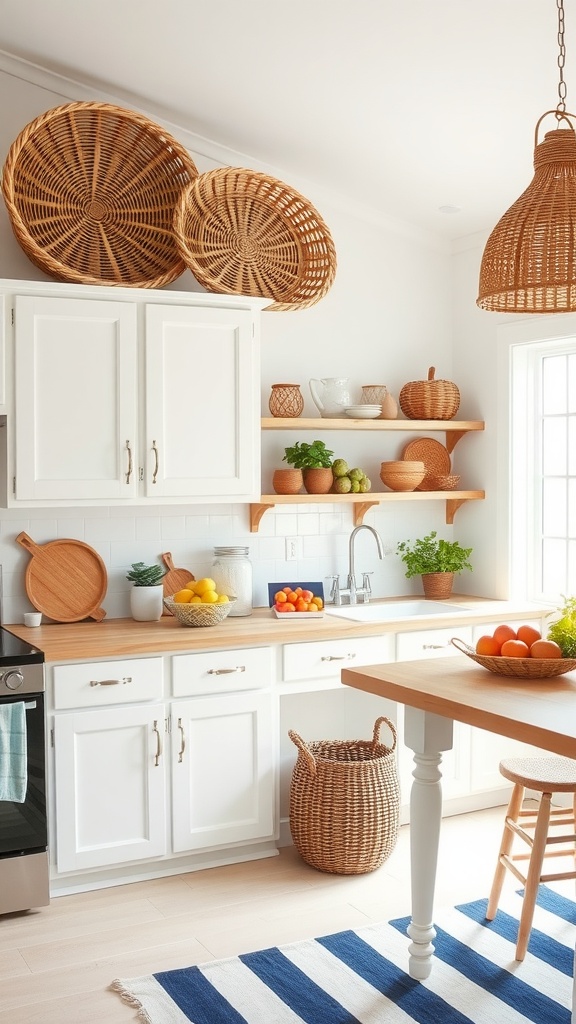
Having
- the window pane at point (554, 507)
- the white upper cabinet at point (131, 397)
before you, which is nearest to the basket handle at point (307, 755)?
the white upper cabinet at point (131, 397)

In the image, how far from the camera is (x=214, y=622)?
398 cm

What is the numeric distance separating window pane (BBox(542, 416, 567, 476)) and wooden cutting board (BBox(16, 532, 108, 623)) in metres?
2.18

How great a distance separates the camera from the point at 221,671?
3.81m

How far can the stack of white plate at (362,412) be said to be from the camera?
14.9ft

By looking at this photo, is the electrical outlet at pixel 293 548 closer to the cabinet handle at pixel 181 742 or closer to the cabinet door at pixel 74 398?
the cabinet door at pixel 74 398

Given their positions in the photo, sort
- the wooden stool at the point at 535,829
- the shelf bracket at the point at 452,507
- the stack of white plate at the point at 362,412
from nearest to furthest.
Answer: the wooden stool at the point at 535,829
the stack of white plate at the point at 362,412
the shelf bracket at the point at 452,507

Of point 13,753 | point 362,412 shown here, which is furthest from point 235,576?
point 13,753

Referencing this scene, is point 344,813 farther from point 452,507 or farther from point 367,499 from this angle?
point 452,507

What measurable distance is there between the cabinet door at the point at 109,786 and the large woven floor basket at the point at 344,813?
542mm

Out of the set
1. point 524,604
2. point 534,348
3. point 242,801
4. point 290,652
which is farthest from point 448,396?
point 242,801

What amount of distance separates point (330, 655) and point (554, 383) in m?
1.77

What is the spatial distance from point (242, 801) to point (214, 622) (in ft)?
2.32

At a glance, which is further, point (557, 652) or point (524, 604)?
point (524, 604)

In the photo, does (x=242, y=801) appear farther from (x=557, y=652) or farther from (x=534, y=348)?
(x=534, y=348)
